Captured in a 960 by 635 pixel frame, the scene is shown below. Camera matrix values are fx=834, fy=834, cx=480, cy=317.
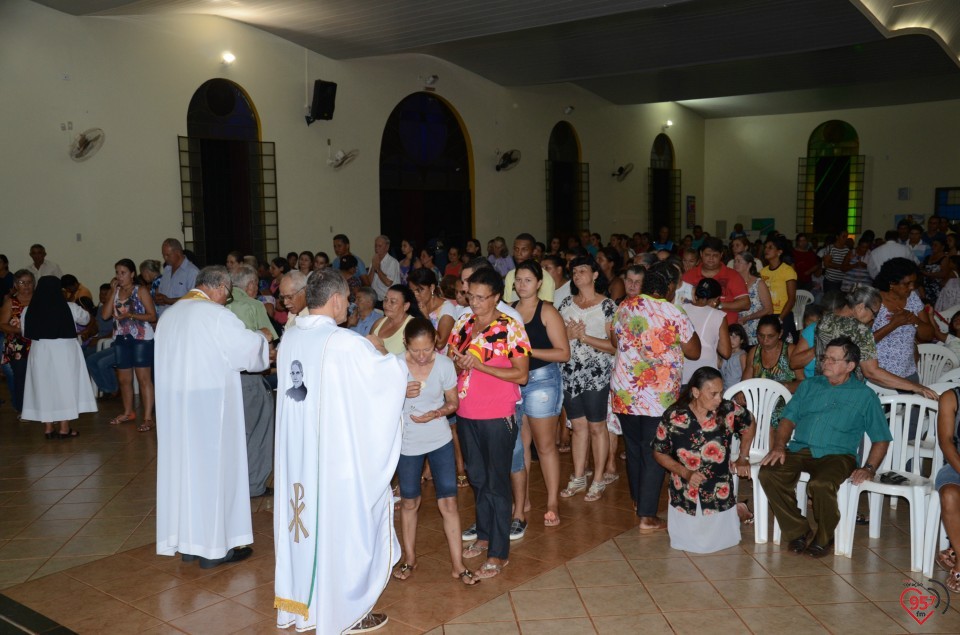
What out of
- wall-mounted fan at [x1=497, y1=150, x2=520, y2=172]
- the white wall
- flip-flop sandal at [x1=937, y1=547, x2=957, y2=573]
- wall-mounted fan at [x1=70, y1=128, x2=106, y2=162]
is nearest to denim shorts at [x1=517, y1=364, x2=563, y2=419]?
flip-flop sandal at [x1=937, y1=547, x2=957, y2=573]

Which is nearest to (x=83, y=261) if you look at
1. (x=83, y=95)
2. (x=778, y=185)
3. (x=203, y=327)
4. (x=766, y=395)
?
(x=83, y=95)

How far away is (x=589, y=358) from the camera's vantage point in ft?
16.9

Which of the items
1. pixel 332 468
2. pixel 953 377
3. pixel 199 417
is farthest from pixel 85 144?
pixel 953 377

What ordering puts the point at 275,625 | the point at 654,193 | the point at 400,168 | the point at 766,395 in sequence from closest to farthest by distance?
the point at 275,625 → the point at 766,395 → the point at 400,168 → the point at 654,193

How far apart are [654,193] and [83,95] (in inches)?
526

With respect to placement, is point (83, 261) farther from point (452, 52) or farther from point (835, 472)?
point (835, 472)

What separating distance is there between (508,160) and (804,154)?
319 inches

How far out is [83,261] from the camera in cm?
977

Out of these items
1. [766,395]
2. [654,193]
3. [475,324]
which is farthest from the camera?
[654,193]

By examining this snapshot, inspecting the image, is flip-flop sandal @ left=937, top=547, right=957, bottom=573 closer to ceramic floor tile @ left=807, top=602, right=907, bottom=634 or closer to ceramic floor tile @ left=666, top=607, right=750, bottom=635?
ceramic floor tile @ left=807, top=602, right=907, bottom=634

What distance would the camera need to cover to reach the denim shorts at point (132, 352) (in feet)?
24.4

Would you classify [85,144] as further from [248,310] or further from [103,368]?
[248,310]

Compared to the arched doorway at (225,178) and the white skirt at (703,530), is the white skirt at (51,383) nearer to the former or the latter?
the arched doorway at (225,178)

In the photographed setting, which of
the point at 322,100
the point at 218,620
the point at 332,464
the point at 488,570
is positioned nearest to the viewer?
the point at 332,464
